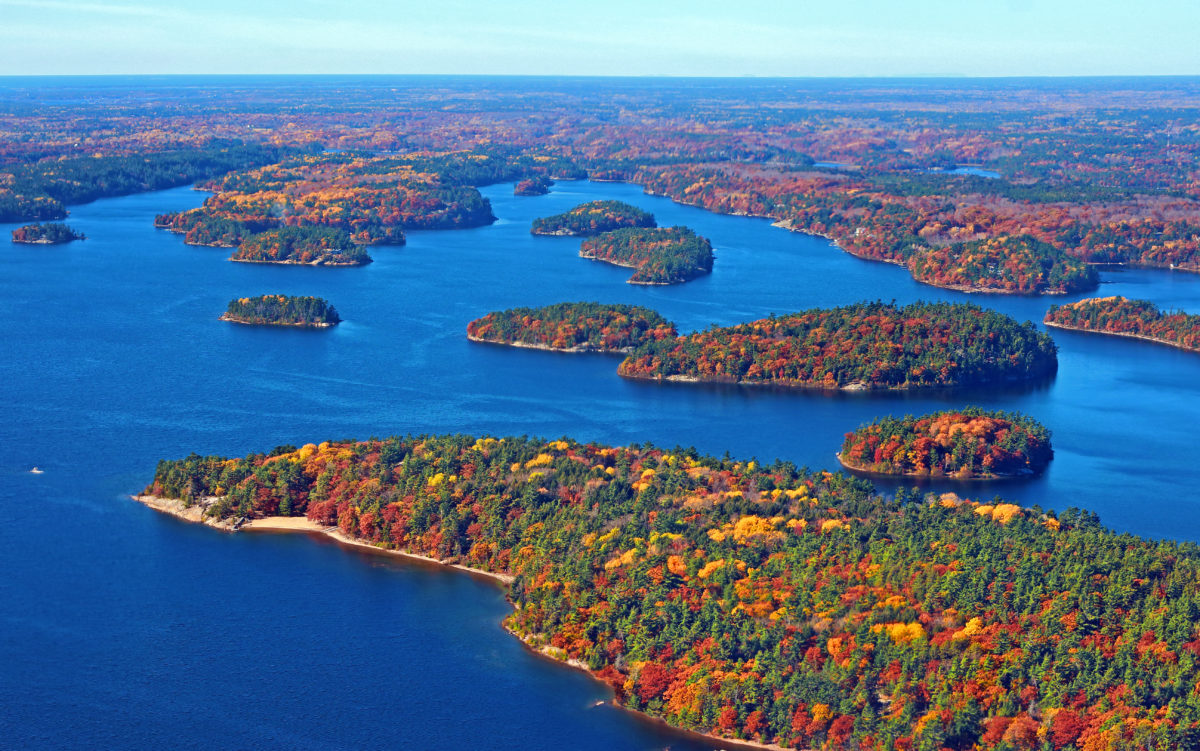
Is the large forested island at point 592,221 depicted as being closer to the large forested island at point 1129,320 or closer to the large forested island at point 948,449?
the large forested island at point 1129,320

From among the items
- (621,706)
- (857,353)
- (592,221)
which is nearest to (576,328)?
(857,353)

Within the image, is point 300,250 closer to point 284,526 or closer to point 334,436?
point 334,436

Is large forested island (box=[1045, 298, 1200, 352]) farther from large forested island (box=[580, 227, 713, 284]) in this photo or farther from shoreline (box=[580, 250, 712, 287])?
large forested island (box=[580, 227, 713, 284])

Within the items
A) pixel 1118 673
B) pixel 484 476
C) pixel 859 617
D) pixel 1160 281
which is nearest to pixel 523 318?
pixel 484 476

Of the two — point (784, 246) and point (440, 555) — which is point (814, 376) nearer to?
point (440, 555)

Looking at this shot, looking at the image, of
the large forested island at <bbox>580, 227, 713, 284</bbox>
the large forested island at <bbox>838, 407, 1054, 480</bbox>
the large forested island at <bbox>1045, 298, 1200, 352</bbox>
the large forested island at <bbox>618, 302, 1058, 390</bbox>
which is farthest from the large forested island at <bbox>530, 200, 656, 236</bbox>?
the large forested island at <bbox>838, 407, 1054, 480</bbox>
